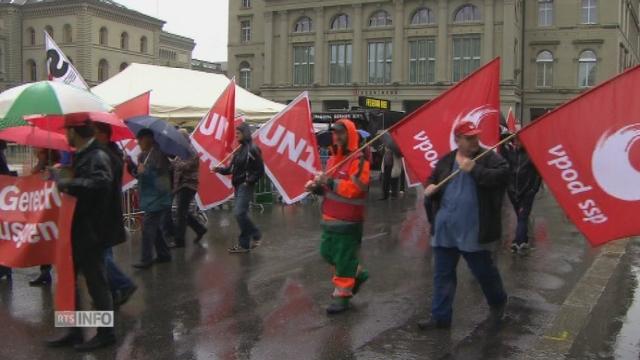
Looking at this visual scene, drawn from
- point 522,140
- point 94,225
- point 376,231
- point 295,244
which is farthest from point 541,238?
point 94,225

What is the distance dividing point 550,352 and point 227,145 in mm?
6224

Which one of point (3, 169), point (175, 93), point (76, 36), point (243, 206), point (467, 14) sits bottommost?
point (243, 206)

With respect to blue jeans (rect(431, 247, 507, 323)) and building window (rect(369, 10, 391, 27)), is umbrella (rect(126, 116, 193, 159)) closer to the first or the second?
blue jeans (rect(431, 247, 507, 323))

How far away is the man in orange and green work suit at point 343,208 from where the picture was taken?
6.10m

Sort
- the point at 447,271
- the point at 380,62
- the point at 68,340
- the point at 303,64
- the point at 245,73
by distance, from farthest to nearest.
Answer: the point at 245,73 < the point at 303,64 < the point at 380,62 < the point at 447,271 < the point at 68,340

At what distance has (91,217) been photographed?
201 inches

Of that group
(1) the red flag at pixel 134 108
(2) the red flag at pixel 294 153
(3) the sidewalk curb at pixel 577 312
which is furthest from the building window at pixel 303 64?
(3) the sidewalk curb at pixel 577 312

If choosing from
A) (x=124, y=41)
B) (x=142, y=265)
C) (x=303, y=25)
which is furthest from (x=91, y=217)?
(x=124, y=41)

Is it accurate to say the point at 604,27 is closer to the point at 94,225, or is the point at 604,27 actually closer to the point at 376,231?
the point at 376,231

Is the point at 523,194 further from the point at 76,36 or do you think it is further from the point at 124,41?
the point at 124,41

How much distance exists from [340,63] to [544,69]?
19.2 m

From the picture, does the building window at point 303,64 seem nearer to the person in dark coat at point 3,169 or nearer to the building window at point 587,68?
the building window at point 587,68

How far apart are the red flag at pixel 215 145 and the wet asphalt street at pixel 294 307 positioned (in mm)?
770

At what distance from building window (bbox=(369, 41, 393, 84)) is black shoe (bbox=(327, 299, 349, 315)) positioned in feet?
188
